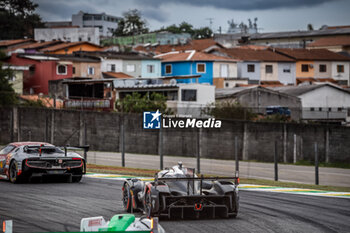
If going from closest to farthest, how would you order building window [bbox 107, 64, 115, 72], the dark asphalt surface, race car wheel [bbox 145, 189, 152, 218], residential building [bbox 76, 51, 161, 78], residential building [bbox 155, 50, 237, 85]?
the dark asphalt surface
race car wheel [bbox 145, 189, 152, 218]
building window [bbox 107, 64, 115, 72]
residential building [bbox 76, 51, 161, 78]
residential building [bbox 155, 50, 237, 85]

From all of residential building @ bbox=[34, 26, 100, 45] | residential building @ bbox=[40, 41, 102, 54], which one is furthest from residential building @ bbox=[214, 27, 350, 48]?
residential building @ bbox=[40, 41, 102, 54]

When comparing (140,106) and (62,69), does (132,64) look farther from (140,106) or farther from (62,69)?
(140,106)

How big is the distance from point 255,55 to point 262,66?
2.29 m

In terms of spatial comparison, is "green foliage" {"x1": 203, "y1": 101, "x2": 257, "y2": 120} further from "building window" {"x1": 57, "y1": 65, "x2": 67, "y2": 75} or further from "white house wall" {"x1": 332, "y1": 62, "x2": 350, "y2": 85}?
"white house wall" {"x1": 332, "y1": 62, "x2": 350, "y2": 85}

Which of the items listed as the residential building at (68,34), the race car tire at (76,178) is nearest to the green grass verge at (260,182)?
the race car tire at (76,178)

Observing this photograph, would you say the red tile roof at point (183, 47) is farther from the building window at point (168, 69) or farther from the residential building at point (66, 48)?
the building window at point (168, 69)

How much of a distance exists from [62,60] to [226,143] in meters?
34.1

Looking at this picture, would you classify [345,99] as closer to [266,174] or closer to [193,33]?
[266,174]

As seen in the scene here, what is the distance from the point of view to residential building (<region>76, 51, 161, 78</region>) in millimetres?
72875

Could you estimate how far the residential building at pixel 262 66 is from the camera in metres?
80.0

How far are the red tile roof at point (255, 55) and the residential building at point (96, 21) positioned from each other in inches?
3577

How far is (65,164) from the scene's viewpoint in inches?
778

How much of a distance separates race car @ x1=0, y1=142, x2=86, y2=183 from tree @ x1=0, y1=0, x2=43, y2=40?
107320 mm

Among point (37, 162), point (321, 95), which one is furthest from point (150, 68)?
point (37, 162)
